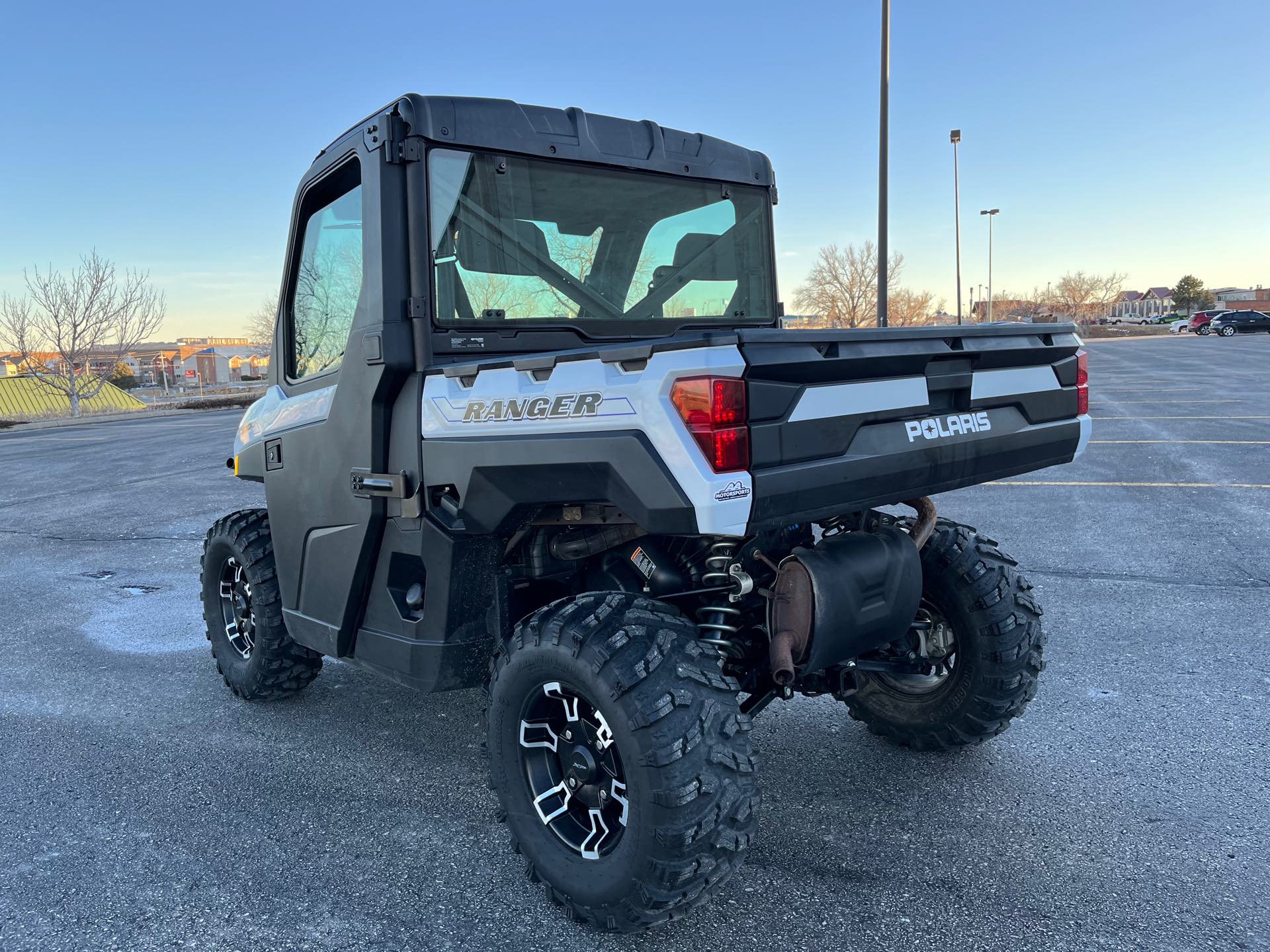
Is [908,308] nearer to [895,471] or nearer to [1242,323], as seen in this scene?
[1242,323]

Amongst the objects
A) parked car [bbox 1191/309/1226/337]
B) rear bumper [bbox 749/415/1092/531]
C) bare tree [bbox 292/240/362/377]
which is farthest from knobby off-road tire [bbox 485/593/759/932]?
parked car [bbox 1191/309/1226/337]

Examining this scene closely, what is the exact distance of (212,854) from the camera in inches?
123

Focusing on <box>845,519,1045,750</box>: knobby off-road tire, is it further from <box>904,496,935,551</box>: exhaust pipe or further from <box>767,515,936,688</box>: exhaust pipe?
<box>767,515,936,688</box>: exhaust pipe

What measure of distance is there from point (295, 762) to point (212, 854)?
2.37 feet

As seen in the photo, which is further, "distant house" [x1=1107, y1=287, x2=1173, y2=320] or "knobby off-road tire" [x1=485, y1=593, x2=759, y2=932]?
"distant house" [x1=1107, y1=287, x2=1173, y2=320]

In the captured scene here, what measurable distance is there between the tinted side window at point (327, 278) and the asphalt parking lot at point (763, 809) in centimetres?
168

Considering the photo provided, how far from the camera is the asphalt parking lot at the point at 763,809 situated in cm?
268

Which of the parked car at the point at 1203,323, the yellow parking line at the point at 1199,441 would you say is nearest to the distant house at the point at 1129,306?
the parked car at the point at 1203,323

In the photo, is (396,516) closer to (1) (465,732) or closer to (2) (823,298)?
(1) (465,732)

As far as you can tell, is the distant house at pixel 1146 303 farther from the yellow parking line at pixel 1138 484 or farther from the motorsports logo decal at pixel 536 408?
the motorsports logo decal at pixel 536 408

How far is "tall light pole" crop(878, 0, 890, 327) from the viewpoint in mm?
15836

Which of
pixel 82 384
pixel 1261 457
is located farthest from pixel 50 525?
pixel 82 384

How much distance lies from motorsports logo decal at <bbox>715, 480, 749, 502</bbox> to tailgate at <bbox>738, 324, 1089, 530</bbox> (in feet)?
0.17

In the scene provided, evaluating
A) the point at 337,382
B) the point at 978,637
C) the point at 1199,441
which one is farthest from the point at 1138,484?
the point at 337,382
